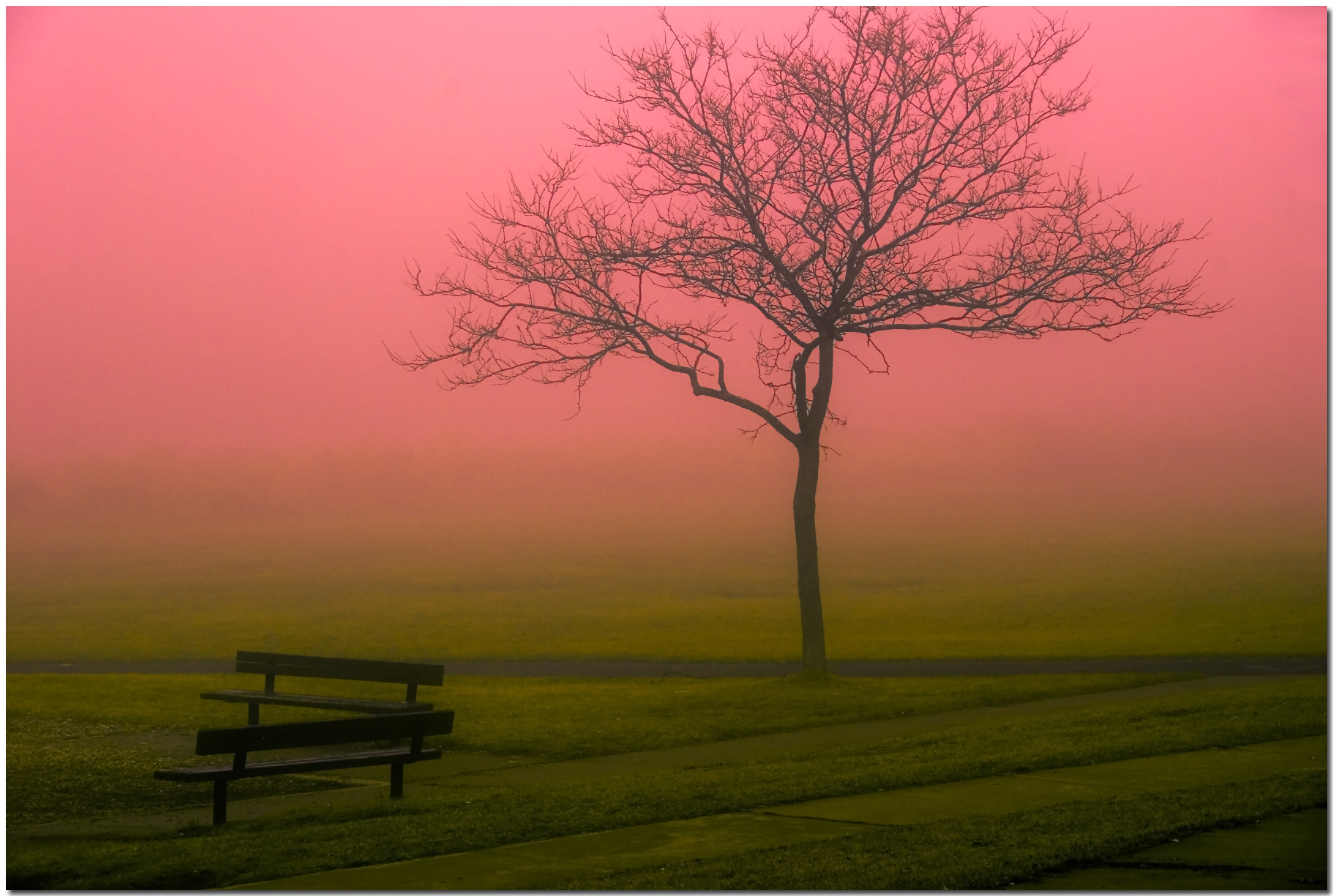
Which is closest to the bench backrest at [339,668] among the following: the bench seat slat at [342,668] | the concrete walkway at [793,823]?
the bench seat slat at [342,668]

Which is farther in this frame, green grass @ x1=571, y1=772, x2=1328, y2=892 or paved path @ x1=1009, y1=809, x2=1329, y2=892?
green grass @ x1=571, y1=772, x2=1328, y2=892

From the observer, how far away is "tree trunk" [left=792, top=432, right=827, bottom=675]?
1784 centimetres

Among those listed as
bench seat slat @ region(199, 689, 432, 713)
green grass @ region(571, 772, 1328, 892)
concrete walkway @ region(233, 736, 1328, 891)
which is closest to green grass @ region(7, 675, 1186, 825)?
bench seat slat @ region(199, 689, 432, 713)

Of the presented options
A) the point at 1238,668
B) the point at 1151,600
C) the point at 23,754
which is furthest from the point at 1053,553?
the point at 23,754

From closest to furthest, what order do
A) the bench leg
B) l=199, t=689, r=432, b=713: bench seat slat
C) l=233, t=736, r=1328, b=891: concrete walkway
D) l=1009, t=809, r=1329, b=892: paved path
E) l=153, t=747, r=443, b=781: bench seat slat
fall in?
l=1009, t=809, r=1329, b=892: paved path < l=233, t=736, r=1328, b=891: concrete walkway < l=153, t=747, r=443, b=781: bench seat slat < the bench leg < l=199, t=689, r=432, b=713: bench seat slat

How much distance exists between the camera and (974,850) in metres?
7.68

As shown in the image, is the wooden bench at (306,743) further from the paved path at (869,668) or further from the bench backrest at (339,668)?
the paved path at (869,668)

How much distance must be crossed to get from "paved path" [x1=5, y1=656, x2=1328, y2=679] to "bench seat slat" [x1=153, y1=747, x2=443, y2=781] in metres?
8.77

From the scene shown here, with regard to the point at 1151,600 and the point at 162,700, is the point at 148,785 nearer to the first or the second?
the point at 162,700

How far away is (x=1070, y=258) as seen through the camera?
18.1 metres

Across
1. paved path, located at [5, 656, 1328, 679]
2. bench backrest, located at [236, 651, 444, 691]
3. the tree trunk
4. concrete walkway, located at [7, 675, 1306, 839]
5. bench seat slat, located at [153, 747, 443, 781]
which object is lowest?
concrete walkway, located at [7, 675, 1306, 839]

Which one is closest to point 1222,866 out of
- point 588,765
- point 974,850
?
point 974,850

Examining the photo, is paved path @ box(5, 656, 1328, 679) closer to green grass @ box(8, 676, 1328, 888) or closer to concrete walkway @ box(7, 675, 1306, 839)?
concrete walkway @ box(7, 675, 1306, 839)

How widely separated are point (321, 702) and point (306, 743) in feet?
11.7
